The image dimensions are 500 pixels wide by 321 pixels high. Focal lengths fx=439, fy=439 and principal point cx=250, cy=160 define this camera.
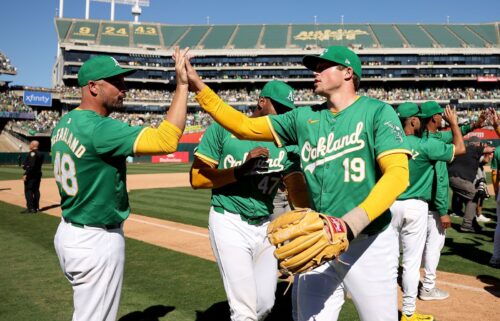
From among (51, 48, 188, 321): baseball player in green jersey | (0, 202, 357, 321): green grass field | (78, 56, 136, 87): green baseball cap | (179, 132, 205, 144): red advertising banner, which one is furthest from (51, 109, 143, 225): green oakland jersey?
(179, 132, 205, 144): red advertising banner

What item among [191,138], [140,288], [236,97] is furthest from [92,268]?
[236,97]

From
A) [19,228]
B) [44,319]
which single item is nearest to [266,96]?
[44,319]

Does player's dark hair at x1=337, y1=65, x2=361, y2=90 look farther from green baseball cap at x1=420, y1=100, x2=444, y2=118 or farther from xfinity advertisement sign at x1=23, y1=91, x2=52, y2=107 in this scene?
xfinity advertisement sign at x1=23, y1=91, x2=52, y2=107

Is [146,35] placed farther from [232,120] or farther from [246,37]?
[232,120]

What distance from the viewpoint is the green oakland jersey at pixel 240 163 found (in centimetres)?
394

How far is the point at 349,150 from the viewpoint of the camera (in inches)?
112

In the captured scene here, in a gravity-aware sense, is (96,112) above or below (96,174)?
above

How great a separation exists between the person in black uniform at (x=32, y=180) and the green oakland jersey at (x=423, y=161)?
11.3 m

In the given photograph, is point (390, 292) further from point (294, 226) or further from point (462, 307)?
point (462, 307)

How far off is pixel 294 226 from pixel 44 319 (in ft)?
13.1

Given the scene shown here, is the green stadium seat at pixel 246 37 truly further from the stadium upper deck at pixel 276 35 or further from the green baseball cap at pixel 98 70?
the green baseball cap at pixel 98 70

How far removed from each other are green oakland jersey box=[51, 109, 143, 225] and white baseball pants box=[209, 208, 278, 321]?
3.10 feet

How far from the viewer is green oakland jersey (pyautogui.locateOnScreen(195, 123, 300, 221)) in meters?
3.94

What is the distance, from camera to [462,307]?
5.62m
